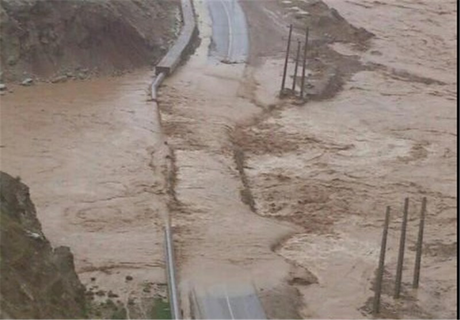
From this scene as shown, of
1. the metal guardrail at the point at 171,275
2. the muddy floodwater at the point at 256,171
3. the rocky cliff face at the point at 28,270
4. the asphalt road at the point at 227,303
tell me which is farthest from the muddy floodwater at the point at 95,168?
the rocky cliff face at the point at 28,270

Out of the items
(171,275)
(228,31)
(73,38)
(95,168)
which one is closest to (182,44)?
(228,31)

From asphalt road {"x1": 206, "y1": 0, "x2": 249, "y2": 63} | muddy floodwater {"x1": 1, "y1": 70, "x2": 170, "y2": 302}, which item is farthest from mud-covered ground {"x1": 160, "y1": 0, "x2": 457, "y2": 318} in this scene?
muddy floodwater {"x1": 1, "y1": 70, "x2": 170, "y2": 302}

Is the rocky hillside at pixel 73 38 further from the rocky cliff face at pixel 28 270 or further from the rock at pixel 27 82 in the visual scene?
the rocky cliff face at pixel 28 270

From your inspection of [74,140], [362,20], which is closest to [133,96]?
[74,140]

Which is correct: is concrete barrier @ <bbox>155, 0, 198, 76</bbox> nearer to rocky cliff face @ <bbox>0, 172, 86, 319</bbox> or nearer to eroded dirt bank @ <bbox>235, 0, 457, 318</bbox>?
eroded dirt bank @ <bbox>235, 0, 457, 318</bbox>

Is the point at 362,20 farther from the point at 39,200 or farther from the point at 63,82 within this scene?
the point at 39,200
